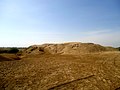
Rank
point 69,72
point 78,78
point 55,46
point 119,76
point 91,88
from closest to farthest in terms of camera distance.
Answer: point 91,88 → point 78,78 → point 119,76 → point 69,72 → point 55,46

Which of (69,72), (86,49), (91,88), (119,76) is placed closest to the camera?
(91,88)

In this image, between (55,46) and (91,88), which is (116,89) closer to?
(91,88)

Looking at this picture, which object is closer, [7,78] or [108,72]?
[7,78]

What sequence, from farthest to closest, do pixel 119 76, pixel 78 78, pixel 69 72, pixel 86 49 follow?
pixel 86 49, pixel 69 72, pixel 119 76, pixel 78 78

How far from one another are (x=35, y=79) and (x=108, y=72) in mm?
4840

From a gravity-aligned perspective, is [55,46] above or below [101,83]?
above

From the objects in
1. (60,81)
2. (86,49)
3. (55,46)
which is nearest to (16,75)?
(60,81)

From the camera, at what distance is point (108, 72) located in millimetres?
10336

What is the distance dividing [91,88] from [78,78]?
57.6 inches

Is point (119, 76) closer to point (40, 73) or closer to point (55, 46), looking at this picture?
point (40, 73)

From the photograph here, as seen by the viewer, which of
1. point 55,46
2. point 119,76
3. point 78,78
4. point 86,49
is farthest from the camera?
point 55,46

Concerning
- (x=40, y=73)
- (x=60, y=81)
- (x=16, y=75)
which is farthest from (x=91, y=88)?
(x=16, y=75)

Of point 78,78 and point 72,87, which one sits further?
point 78,78

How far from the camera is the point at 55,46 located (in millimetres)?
30562
